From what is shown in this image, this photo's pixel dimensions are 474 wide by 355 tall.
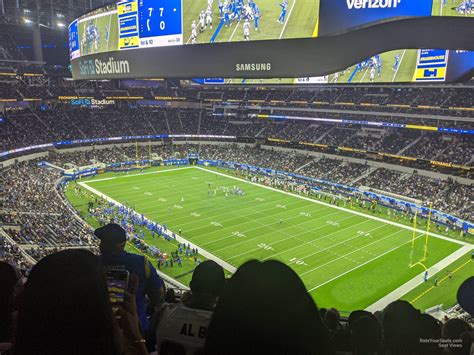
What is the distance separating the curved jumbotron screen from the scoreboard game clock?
0.02 m

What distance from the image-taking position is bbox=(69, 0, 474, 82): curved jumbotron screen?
5039 millimetres

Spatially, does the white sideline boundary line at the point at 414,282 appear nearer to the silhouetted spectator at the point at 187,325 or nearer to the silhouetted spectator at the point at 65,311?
the silhouetted spectator at the point at 187,325

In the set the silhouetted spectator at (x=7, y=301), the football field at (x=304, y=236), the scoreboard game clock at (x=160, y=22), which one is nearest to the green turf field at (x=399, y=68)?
the scoreboard game clock at (x=160, y=22)

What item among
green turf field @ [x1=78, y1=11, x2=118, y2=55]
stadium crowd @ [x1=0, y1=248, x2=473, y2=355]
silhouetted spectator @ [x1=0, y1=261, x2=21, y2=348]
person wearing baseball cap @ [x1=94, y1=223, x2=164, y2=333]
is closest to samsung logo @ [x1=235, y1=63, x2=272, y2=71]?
green turf field @ [x1=78, y1=11, x2=118, y2=55]

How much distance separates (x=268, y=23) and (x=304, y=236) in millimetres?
27103

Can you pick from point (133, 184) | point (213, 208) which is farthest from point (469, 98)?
point (133, 184)

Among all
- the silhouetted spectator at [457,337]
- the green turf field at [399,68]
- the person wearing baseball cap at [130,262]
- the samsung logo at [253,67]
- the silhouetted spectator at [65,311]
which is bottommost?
the silhouetted spectator at [457,337]

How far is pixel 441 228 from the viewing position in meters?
34.6

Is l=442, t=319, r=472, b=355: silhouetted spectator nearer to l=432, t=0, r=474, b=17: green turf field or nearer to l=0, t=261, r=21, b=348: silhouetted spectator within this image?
l=0, t=261, r=21, b=348: silhouetted spectator

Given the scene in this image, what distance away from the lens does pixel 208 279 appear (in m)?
3.04

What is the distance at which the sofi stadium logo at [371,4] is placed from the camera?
16.6ft

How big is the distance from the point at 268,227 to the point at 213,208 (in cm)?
762

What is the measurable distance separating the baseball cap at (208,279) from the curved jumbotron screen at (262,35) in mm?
3645

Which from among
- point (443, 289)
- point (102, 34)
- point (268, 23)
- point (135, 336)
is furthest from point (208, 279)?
point (443, 289)
